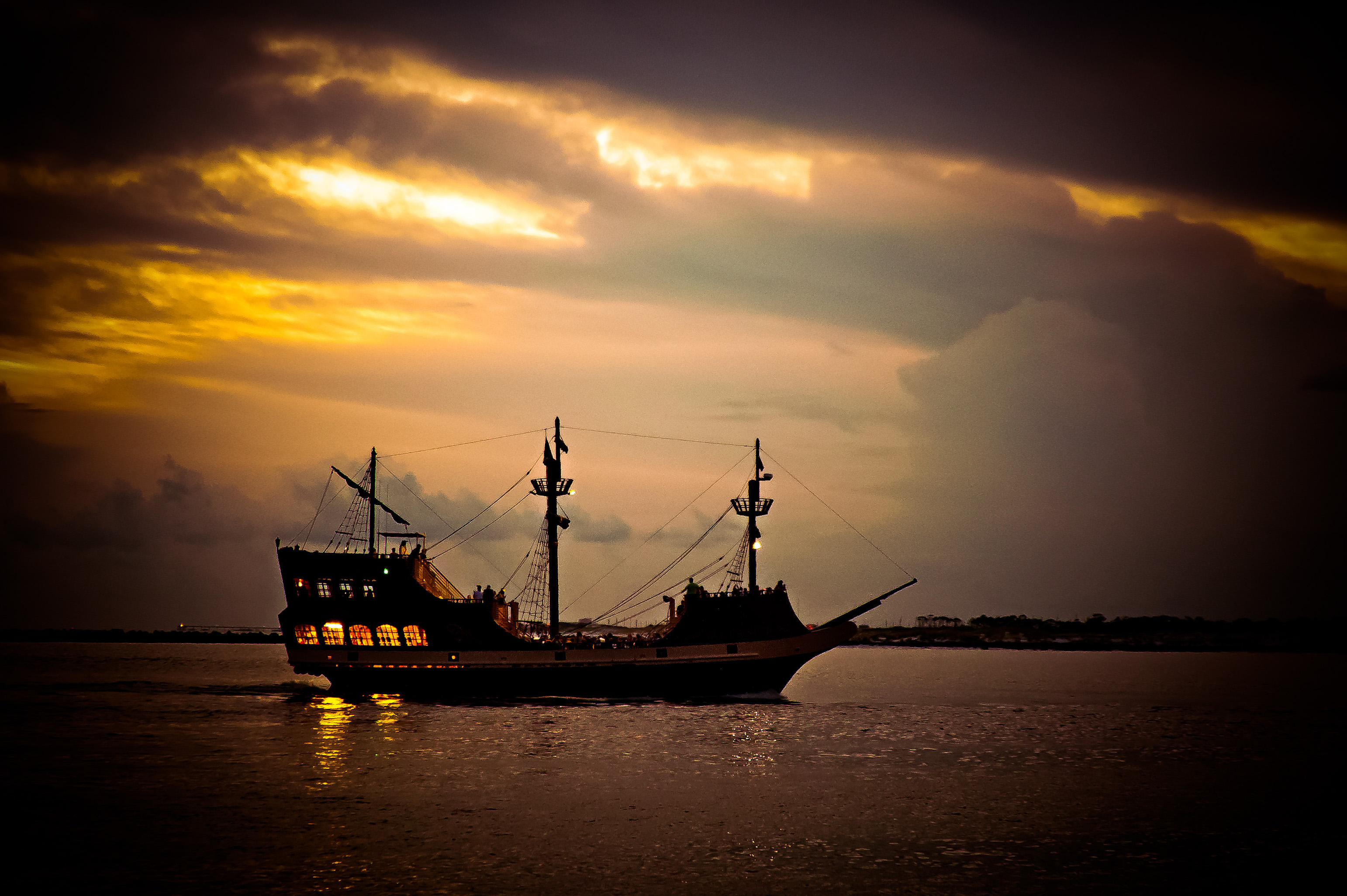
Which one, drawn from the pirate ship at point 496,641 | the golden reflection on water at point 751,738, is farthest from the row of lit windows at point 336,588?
the golden reflection on water at point 751,738

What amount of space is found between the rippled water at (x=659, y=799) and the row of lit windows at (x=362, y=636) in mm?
3485

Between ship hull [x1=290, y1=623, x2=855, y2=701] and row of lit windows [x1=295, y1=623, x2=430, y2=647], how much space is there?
0.45m

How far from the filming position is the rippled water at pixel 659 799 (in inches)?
792

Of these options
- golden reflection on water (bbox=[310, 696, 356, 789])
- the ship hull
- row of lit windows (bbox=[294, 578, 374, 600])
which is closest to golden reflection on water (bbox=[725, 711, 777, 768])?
the ship hull

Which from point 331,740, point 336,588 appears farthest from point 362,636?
point 331,740

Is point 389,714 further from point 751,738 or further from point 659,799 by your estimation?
point 659,799

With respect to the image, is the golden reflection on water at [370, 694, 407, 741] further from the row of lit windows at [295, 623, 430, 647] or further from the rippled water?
the row of lit windows at [295, 623, 430, 647]

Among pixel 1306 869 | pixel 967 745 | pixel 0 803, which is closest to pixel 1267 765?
pixel 967 745

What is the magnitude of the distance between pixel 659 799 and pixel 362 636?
3071 cm

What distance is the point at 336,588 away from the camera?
5341 cm

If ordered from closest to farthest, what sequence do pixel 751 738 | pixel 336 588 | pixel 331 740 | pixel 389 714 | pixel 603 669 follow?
pixel 331 740 → pixel 751 738 → pixel 389 714 → pixel 603 669 → pixel 336 588

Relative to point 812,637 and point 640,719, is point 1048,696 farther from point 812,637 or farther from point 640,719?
point 640,719

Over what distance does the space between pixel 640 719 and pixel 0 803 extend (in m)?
26.0

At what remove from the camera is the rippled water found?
20.1 meters
